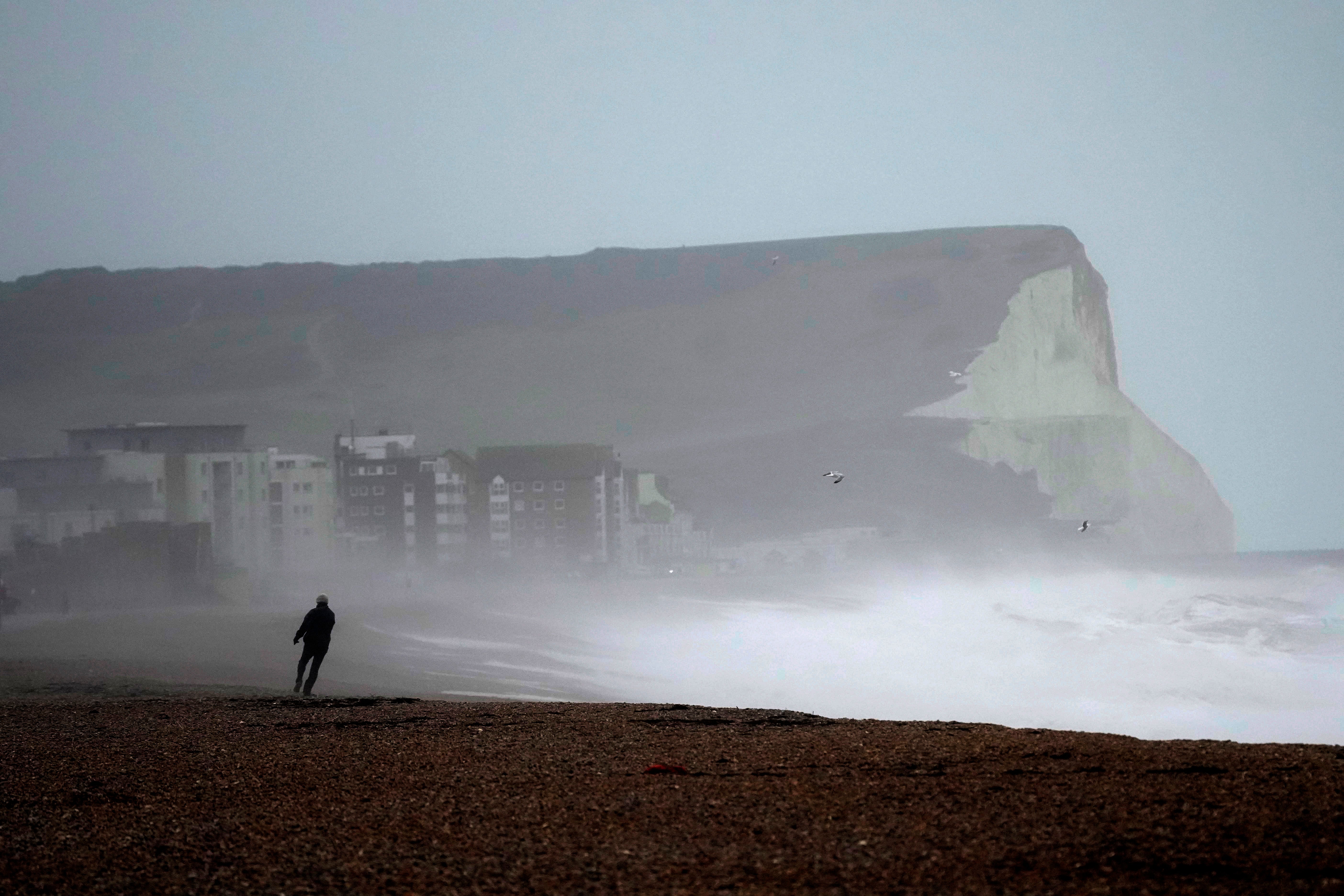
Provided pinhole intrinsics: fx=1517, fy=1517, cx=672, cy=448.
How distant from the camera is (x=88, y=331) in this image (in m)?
158

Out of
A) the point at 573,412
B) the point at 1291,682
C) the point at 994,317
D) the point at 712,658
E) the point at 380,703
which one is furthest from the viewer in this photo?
the point at 573,412

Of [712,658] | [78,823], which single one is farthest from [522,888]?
[712,658]

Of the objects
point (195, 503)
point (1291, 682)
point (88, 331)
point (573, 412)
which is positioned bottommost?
point (1291, 682)

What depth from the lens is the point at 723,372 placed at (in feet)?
510

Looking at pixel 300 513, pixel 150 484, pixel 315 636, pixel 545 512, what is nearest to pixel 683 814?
pixel 315 636

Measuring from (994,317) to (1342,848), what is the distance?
13134 cm

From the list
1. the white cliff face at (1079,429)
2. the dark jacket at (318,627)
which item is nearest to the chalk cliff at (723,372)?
the white cliff face at (1079,429)

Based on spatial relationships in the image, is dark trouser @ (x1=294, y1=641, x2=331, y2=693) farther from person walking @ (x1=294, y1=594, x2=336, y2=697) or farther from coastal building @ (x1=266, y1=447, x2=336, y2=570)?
coastal building @ (x1=266, y1=447, x2=336, y2=570)

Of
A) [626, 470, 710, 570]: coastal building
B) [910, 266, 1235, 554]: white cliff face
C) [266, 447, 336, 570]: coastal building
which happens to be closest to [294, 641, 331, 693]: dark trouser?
[266, 447, 336, 570]: coastal building

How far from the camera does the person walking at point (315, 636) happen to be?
17.3 metres

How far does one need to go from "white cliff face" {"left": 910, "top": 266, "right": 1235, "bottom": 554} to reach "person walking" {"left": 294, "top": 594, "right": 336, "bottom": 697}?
327ft

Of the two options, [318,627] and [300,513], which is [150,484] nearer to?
[300,513]

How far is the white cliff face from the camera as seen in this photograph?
116m

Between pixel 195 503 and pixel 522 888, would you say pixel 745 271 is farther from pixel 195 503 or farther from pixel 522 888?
pixel 522 888
